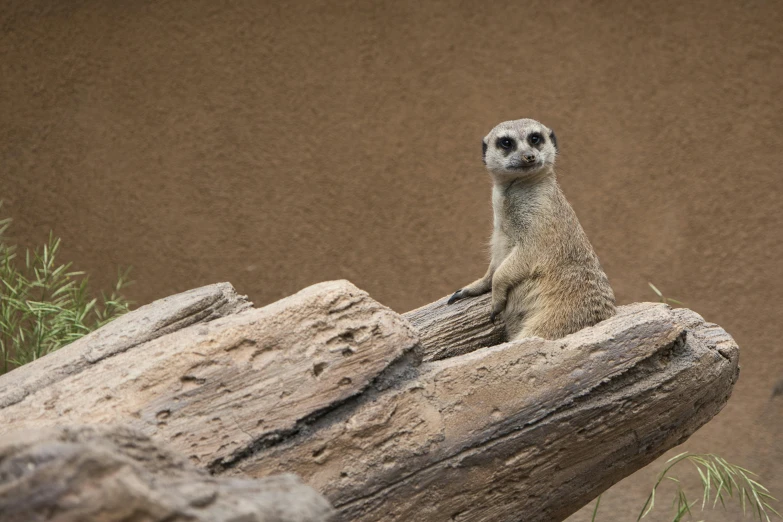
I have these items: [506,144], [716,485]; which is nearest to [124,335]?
[506,144]

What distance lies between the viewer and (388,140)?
4.62 meters

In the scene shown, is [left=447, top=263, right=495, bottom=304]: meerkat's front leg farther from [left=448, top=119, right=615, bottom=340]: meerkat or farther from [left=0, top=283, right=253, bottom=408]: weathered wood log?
[left=0, top=283, right=253, bottom=408]: weathered wood log

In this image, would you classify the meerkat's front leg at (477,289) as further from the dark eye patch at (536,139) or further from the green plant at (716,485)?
the green plant at (716,485)

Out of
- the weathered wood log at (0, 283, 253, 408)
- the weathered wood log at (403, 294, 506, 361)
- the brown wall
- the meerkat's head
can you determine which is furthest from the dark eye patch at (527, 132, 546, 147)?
the brown wall

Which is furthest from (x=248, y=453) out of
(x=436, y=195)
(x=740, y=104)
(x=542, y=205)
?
(x=740, y=104)

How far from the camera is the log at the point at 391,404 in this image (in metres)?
1.88

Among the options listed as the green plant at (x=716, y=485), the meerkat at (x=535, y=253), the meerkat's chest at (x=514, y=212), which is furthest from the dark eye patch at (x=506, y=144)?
the green plant at (x=716, y=485)

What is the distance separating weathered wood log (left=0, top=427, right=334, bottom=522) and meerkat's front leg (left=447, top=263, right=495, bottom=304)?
152cm

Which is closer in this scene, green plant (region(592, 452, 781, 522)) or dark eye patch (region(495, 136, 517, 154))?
dark eye patch (region(495, 136, 517, 154))

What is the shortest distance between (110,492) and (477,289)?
1761 mm

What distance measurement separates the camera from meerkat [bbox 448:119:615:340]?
2471mm

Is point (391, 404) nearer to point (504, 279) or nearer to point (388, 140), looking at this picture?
point (504, 279)

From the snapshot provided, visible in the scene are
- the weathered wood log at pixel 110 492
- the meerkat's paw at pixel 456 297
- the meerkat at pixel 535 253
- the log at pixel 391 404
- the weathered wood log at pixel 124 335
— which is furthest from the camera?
A: the meerkat's paw at pixel 456 297

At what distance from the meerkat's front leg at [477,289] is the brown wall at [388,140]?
1.86 metres
